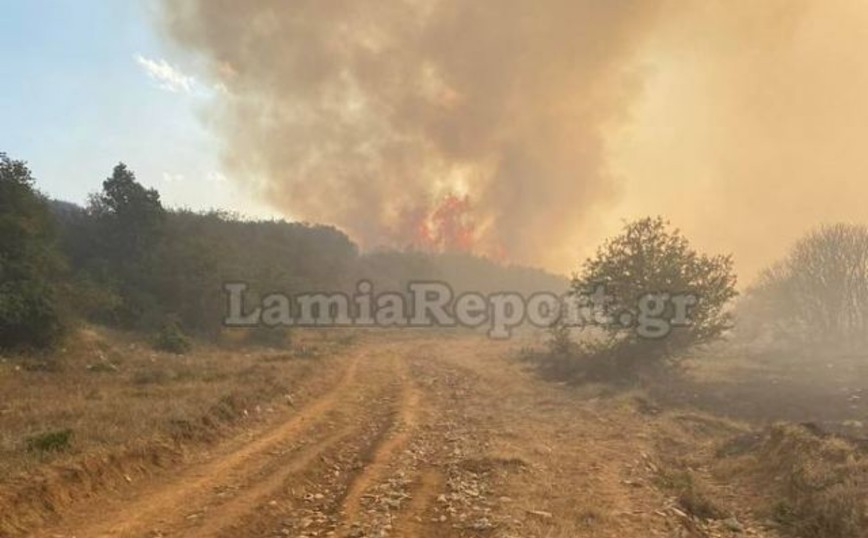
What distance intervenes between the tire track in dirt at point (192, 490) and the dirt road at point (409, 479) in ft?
0.09

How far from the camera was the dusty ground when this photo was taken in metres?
8.87

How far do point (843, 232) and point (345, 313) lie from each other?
37.7 meters

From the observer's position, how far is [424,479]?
11.3 m

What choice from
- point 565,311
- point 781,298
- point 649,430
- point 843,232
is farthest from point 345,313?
point 649,430

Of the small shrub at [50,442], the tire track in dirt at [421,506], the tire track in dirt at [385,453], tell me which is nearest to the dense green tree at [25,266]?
the tire track in dirt at [385,453]

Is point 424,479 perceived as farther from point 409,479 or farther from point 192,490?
point 192,490

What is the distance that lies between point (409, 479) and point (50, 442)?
608 cm

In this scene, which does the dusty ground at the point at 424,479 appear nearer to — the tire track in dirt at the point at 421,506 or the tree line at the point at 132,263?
the tire track in dirt at the point at 421,506

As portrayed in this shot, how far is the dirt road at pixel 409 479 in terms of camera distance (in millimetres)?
8852

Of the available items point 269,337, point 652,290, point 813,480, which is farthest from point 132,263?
point 813,480

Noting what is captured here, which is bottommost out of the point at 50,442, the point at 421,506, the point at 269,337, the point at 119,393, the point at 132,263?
the point at 421,506

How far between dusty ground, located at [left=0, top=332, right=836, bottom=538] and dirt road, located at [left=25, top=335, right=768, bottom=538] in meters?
0.03

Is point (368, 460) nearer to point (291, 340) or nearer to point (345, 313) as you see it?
point (291, 340)

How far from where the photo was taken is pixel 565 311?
32.8 m
